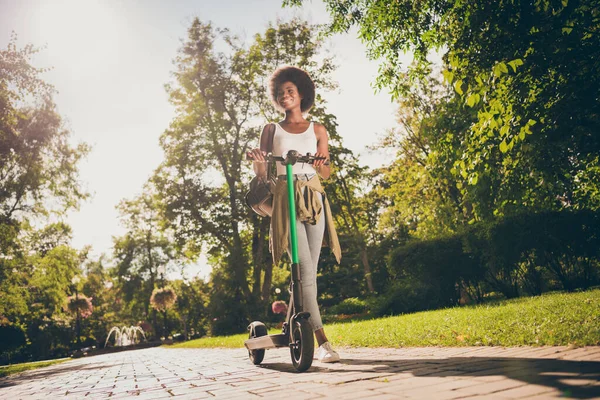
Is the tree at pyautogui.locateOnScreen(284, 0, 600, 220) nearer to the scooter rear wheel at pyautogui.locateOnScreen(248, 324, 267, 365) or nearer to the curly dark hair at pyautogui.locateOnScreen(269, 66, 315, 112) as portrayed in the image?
the curly dark hair at pyautogui.locateOnScreen(269, 66, 315, 112)

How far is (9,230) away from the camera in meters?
18.3

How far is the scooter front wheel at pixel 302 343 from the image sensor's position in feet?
10.2

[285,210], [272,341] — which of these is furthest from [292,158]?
[272,341]

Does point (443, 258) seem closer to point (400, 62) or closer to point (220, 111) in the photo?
point (400, 62)

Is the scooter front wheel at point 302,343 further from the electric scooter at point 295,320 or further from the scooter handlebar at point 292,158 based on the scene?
the scooter handlebar at point 292,158

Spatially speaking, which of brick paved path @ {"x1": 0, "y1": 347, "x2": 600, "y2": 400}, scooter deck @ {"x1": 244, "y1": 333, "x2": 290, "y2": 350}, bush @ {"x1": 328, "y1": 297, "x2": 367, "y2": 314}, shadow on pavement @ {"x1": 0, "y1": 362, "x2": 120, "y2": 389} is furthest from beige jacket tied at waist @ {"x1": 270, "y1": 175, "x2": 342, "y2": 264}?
bush @ {"x1": 328, "y1": 297, "x2": 367, "y2": 314}

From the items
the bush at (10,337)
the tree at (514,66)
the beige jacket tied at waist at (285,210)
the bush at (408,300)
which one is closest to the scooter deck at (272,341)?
the beige jacket tied at waist at (285,210)

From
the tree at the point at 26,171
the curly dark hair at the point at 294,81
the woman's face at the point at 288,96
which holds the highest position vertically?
the tree at the point at 26,171

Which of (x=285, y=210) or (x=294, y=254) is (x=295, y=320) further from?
(x=285, y=210)

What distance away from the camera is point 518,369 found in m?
2.32

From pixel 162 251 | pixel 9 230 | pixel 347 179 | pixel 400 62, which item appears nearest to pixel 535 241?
pixel 400 62

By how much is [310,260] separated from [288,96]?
172 cm

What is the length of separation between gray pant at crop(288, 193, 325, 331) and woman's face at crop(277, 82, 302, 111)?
1.05 metres

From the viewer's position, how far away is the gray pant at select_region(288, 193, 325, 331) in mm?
3600
